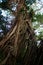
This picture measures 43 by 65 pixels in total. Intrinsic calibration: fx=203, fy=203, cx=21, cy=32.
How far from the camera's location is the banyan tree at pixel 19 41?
49.5 inches

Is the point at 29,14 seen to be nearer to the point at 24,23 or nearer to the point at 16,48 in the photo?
the point at 24,23

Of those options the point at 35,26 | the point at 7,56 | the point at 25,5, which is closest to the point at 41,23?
the point at 35,26

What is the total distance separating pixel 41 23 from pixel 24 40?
18 centimetres

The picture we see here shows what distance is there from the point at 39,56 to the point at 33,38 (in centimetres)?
13

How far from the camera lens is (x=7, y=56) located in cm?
124

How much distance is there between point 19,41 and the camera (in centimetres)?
131

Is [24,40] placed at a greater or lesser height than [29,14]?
lesser

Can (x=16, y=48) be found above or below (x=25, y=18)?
below

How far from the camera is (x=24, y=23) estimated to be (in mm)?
1329

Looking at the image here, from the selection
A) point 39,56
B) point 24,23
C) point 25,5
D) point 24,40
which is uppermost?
point 25,5

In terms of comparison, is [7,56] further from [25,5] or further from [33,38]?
[25,5]

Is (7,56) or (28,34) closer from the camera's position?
(7,56)

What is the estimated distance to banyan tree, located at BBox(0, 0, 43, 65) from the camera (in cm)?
126

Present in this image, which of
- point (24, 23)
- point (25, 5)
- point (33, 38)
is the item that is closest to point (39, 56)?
point (33, 38)
